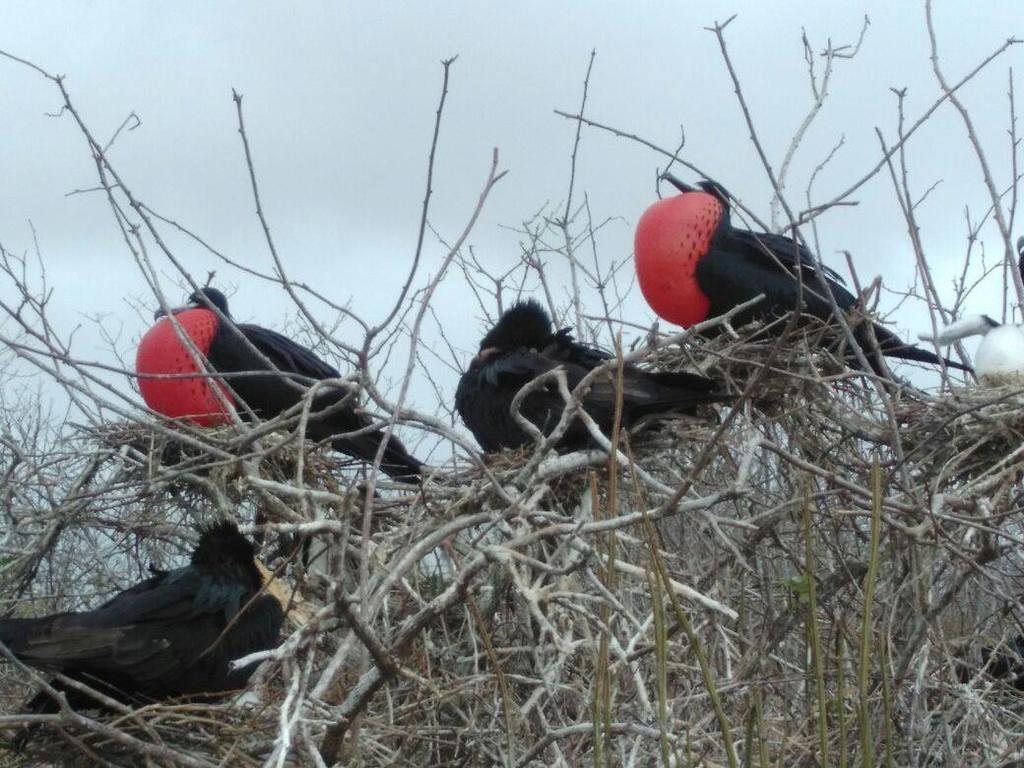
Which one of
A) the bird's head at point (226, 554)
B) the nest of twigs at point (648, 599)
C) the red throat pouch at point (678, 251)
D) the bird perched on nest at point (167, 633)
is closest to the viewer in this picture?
the nest of twigs at point (648, 599)

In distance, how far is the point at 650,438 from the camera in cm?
293

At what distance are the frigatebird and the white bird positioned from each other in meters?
1.43

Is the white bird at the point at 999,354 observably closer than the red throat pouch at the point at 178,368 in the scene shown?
Yes

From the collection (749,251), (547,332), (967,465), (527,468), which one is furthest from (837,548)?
(749,251)

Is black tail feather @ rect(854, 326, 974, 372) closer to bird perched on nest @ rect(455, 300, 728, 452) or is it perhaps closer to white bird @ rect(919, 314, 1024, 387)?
white bird @ rect(919, 314, 1024, 387)

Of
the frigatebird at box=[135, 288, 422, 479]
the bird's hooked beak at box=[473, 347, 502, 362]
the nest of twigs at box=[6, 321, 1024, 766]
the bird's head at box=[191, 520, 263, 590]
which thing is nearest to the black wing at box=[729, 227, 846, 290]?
the nest of twigs at box=[6, 321, 1024, 766]

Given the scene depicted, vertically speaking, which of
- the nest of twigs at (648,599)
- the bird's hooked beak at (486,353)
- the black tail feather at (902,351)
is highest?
the bird's hooked beak at (486,353)

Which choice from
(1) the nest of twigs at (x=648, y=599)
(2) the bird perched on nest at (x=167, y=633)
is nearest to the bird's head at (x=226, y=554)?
(2) the bird perched on nest at (x=167, y=633)

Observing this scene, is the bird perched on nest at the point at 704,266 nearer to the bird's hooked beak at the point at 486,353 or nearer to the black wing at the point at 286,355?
the bird's hooked beak at the point at 486,353

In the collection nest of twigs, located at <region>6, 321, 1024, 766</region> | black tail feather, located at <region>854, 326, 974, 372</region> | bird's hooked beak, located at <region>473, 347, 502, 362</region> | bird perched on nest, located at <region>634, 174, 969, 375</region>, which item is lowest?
nest of twigs, located at <region>6, 321, 1024, 766</region>

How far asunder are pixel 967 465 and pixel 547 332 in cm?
105

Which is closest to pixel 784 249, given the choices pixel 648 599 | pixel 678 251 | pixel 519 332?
pixel 678 251

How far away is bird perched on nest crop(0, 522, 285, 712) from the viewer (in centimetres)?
241

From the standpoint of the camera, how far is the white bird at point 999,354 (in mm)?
3061
